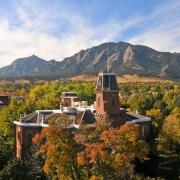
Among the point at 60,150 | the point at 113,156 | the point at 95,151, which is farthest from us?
the point at 113,156

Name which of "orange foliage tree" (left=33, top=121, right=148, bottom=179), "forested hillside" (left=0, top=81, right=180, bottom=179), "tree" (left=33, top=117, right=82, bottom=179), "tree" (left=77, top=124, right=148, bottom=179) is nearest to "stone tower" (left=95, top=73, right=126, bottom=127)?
"forested hillside" (left=0, top=81, right=180, bottom=179)

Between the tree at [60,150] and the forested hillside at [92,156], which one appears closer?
the forested hillside at [92,156]

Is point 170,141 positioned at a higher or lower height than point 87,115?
lower

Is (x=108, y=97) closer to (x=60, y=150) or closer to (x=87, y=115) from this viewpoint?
(x=87, y=115)

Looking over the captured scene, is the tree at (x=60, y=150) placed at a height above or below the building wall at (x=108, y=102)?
below

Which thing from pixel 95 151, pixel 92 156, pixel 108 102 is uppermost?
pixel 108 102

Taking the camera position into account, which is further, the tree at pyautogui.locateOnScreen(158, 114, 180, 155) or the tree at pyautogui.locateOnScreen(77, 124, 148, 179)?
the tree at pyautogui.locateOnScreen(158, 114, 180, 155)

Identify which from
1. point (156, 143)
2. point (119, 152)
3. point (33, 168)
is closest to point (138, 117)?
point (156, 143)

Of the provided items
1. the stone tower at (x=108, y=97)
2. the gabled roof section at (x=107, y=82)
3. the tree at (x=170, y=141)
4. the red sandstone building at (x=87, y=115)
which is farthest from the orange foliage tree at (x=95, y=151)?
the tree at (x=170, y=141)

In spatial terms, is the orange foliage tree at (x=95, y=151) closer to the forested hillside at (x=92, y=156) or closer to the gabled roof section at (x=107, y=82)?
the forested hillside at (x=92, y=156)

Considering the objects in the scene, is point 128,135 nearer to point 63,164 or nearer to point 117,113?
point 63,164

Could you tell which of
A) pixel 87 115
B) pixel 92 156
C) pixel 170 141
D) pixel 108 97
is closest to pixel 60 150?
pixel 92 156

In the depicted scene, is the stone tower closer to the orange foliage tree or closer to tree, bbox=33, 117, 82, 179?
the orange foliage tree

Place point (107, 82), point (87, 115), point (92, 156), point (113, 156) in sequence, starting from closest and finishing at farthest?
point (92, 156) < point (113, 156) < point (107, 82) < point (87, 115)
